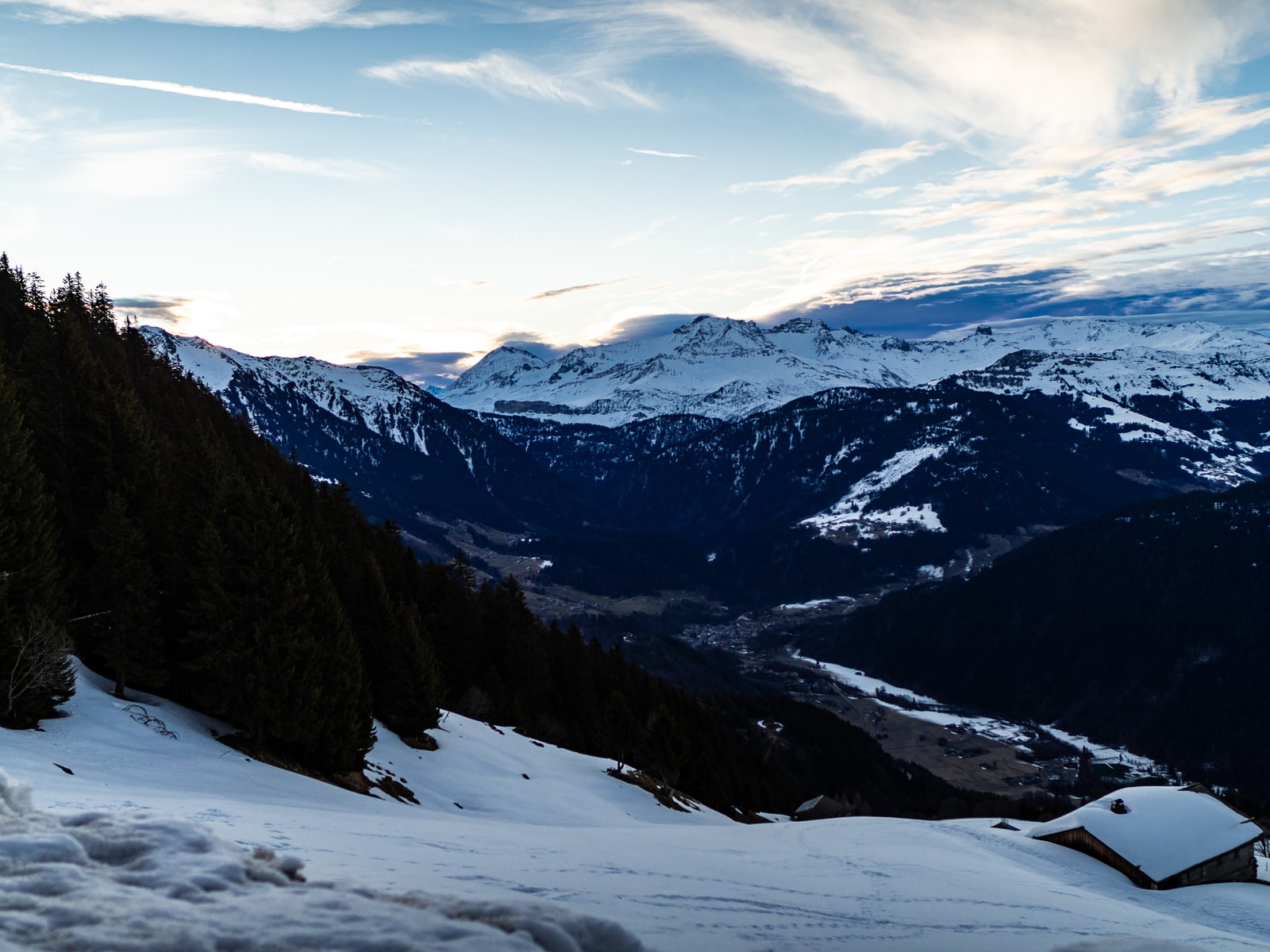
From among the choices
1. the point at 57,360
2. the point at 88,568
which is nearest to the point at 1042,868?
the point at 88,568

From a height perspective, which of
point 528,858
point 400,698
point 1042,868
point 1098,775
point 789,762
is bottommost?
point 1098,775

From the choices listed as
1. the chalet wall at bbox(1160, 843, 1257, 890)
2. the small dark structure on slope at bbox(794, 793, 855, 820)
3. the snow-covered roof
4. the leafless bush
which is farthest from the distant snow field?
the small dark structure on slope at bbox(794, 793, 855, 820)

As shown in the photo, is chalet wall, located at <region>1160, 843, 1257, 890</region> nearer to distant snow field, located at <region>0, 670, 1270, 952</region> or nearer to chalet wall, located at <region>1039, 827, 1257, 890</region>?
chalet wall, located at <region>1039, 827, 1257, 890</region>

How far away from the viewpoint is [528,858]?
17688mm

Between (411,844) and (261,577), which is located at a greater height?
(261,577)

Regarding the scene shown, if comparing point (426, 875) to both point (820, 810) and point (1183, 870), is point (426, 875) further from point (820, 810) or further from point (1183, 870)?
point (820, 810)

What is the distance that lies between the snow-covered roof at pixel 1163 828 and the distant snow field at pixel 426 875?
34.7 feet

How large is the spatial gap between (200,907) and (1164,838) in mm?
63915

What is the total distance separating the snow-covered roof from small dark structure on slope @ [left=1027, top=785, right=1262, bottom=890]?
0.05 m

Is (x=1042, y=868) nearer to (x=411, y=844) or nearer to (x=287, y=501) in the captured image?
(x=411, y=844)

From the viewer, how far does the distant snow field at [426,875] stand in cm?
901

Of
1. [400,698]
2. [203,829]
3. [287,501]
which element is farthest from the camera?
[287,501]

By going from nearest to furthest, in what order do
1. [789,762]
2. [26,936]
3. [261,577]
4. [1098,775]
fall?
[26,936] < [261,577] < [789,762] < [1098,775]

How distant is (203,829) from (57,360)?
2282 inches
